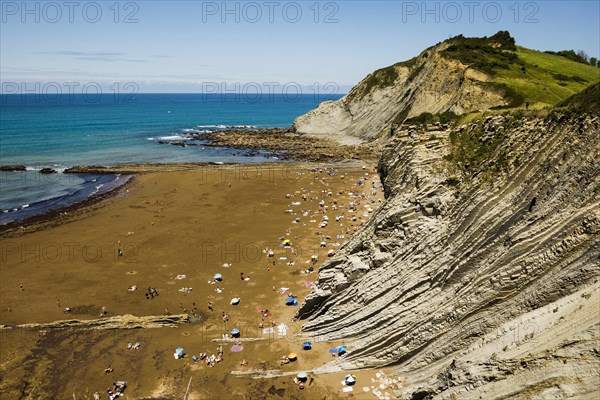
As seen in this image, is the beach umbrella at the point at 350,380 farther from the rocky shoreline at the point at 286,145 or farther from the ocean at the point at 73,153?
the rocky shoreline at the point at 286,145

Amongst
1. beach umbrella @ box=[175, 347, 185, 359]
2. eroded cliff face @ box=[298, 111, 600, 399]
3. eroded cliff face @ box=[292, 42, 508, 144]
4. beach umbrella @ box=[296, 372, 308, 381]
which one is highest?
eroded cliff face @ box=[292, 42, 508, 144]

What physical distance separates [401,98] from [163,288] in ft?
207

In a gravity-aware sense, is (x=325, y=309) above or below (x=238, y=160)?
below

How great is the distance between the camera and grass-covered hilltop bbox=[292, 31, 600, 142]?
132ft

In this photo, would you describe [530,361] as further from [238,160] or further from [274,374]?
[238,160]

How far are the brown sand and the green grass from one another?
19453mm

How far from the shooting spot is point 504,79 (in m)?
47.1

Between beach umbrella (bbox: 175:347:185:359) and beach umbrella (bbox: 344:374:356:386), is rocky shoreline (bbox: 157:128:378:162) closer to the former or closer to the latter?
beach umbrella (bbox: 175:347:185:359)

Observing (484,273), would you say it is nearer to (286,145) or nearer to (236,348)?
(236,348)

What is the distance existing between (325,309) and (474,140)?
1244 centimetres

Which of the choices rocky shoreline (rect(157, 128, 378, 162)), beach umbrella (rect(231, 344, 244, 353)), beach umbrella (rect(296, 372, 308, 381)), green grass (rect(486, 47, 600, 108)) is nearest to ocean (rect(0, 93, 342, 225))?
rocky shoreline (rect(157, 128, 378, 162))

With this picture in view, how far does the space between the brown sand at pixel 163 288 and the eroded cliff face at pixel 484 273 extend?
11.5 feet

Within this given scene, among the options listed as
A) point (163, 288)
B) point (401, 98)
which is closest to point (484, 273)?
point (163, 288)

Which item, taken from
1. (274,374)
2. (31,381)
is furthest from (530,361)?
(31,381)
